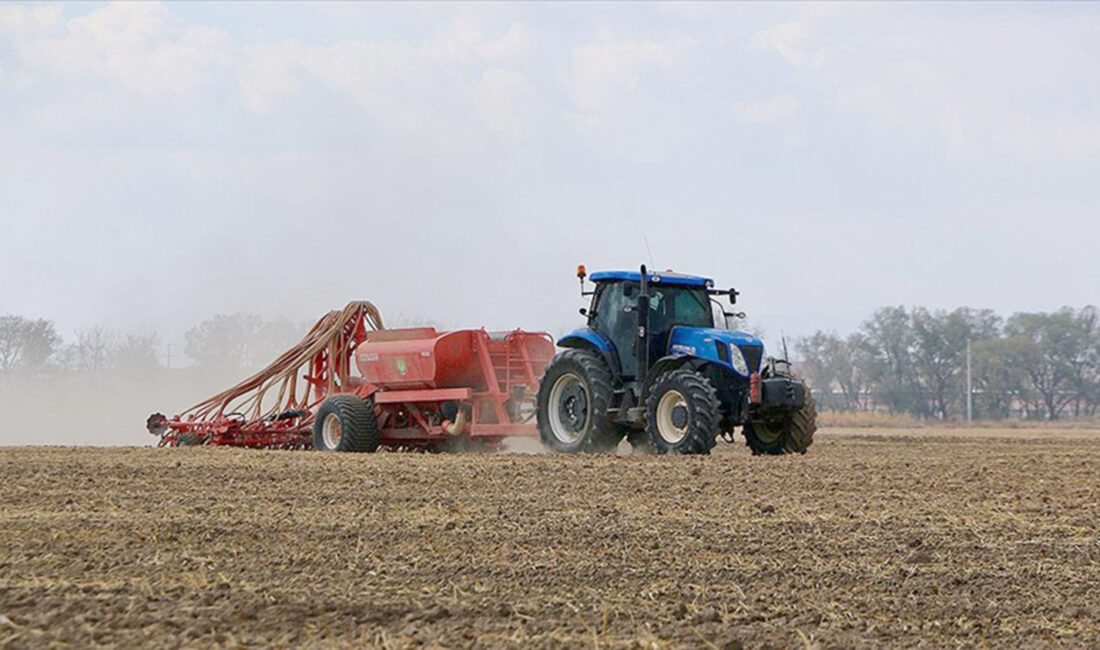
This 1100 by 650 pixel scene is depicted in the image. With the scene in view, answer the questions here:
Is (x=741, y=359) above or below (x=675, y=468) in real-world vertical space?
above

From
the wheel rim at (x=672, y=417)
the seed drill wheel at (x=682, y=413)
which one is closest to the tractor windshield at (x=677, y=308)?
the seed drill wheel at (x=682, y=413)

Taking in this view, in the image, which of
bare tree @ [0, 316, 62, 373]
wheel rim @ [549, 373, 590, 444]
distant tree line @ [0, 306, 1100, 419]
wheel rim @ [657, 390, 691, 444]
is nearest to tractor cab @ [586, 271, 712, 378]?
wheel rim @ [549, 373, 590, 444]

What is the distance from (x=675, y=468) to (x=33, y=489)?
5.15 m

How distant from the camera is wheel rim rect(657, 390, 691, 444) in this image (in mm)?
14531

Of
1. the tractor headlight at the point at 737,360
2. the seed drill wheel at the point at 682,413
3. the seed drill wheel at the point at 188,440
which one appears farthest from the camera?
the seed drill wheel at the point at 188,440

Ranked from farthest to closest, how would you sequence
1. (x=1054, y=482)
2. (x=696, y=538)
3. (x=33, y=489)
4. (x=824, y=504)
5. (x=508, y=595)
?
(x=1054, y=482) < (x=33, y=489) < (x=824, y=504) < (x=696, y=538) < (x=508, y=595)

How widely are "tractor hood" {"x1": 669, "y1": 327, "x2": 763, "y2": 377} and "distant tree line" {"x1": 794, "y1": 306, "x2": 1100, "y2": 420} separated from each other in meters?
53.3

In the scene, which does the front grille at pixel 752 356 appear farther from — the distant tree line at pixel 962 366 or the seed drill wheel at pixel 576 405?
the distant tree line at pixel 962 366

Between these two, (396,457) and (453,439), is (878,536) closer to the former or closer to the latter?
(396,457)

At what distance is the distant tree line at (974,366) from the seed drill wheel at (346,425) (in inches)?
2060

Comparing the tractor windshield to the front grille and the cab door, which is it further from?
the front grille

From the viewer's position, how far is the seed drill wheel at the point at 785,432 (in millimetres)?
15367

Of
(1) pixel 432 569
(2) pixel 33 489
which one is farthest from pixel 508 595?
(2) pixel 33 489

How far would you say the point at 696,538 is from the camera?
800 cm
